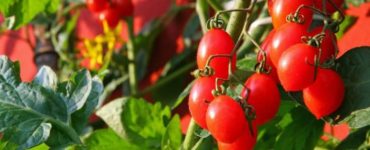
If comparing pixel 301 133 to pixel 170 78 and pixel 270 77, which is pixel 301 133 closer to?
pixel 270 77

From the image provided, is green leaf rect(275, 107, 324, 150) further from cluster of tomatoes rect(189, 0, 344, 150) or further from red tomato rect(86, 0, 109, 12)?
red tomato rect(86, 0, 109, 12)

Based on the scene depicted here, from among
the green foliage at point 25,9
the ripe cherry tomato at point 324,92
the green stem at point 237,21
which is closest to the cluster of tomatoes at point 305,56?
the ripe cherry tomato at point 324,92

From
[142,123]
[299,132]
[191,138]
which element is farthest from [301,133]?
[142,123]

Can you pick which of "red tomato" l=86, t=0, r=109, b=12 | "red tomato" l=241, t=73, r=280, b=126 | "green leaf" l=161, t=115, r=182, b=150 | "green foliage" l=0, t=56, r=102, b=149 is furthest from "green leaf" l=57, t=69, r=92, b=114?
"red tomato" l=86, t=0, r=109, b=12

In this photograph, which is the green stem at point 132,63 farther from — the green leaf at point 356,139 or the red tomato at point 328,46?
the red tomato at point 328,46

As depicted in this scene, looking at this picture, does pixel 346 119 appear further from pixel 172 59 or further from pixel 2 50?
pixel 2 50

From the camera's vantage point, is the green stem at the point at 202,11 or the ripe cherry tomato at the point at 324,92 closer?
the ripe cherry tomato at the point at 324,92

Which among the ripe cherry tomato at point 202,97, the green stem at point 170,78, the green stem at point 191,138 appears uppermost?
the ripe cherry tomato at point 202,97

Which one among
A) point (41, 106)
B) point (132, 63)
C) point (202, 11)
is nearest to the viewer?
point (41, 106)
